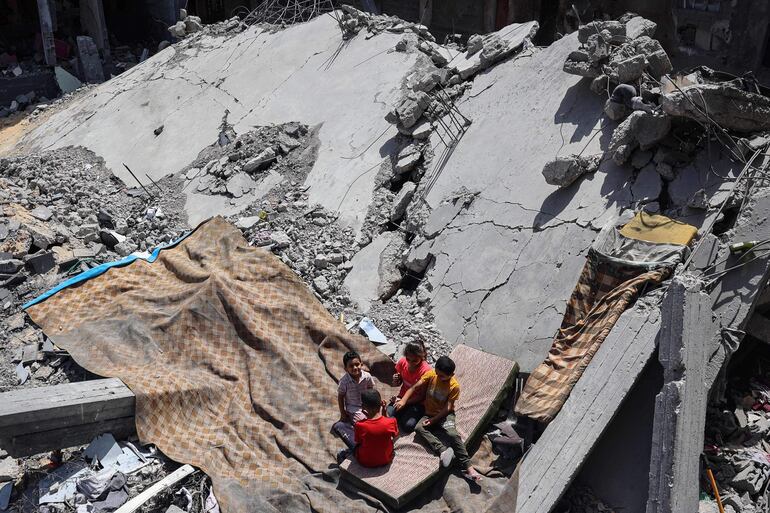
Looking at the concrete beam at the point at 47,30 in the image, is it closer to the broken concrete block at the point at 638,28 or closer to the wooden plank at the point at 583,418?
the broken concrete block at the point at 638,28

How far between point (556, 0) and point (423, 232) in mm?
9812

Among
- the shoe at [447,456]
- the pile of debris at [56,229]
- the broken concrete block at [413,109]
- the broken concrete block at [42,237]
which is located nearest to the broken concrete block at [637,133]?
the broken concrete block at [413,109]

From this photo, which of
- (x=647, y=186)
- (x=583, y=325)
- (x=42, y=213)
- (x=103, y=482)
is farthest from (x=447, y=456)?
(x=42, y=213)

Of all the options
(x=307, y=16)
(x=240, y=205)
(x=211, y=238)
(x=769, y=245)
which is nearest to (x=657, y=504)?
(x=769, y=245)

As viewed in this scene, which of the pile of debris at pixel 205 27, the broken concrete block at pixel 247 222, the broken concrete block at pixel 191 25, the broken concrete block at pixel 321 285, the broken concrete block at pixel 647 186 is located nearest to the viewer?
the broken concrete block at pixel 647 186

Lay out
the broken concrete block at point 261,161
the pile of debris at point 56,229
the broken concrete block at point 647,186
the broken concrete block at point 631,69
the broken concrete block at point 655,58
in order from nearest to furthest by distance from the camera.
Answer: the broken concrete block at point 647,186 < the pile of debris at point 56,229 < the broken concrete block at point 631,69 < the broken concrete block at point 655,58 < the broken concrete block at point 261,161

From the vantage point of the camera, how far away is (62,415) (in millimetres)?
5570

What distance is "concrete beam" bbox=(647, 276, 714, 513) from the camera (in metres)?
4.85

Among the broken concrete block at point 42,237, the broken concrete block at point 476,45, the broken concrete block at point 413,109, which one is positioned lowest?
the broken concrete block at point 42,237

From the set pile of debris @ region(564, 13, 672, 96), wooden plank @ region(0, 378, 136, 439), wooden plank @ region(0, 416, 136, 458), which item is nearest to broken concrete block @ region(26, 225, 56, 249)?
wooden plank @ region(0, 378, 136, 439)

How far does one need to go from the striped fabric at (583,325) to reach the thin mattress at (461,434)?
0.23 metres

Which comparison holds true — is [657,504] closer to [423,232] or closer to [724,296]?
[724,296]

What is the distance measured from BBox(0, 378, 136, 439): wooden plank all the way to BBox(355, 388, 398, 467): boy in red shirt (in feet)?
5.65

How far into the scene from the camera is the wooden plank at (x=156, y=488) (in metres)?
5.20
